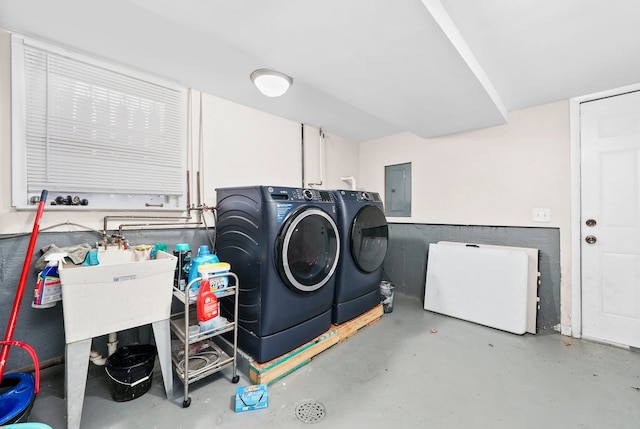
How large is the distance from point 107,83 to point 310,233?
1783 mm

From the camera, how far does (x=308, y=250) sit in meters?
2.03

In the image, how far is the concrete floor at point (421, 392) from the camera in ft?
4.62

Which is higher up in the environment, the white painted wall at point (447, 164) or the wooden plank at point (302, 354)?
the white painted wall at point (447, 164)

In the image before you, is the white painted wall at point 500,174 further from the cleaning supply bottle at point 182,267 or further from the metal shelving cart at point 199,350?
the cleaning supply bottle at point 182,267

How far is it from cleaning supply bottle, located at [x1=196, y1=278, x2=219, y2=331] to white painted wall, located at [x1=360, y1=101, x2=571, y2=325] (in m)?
2.60

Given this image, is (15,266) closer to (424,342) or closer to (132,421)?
(132,421)

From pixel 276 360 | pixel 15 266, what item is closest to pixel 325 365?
pixel 276 360

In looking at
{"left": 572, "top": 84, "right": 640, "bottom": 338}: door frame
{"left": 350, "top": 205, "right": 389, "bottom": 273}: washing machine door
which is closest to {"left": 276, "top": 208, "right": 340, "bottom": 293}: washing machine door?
{"left": 350, "top": 205, "right": 389, "bottom": 273}: washing machine door

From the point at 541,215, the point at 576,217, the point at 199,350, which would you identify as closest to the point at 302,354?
the point at 199,350

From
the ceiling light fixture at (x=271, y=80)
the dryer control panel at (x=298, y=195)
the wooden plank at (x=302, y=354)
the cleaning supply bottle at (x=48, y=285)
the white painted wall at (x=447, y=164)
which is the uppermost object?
the ceiling light fixture at (x=271, y=80)

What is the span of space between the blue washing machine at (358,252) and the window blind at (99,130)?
1449 mm

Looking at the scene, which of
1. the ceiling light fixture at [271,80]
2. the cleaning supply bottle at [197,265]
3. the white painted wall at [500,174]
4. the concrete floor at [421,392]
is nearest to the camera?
the concrete floor at [421,392]

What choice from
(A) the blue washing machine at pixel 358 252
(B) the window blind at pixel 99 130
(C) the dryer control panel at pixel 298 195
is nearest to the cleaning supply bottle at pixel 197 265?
(C) the dryer control panel at pixel 298 195

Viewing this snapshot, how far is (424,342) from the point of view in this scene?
7.42 ft
